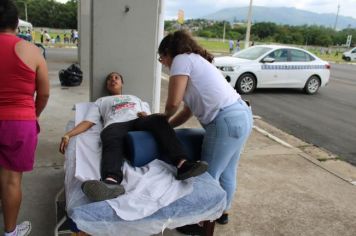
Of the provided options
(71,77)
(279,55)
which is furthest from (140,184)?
(279,55)

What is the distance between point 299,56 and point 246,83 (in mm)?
2185

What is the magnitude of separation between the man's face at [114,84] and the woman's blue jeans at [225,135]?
1.80 meters

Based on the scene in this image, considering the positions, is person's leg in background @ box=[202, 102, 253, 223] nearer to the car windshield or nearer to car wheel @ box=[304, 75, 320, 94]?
the car windshield

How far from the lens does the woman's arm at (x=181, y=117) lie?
10.7 ft

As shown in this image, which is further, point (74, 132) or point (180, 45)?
point (74, 132)

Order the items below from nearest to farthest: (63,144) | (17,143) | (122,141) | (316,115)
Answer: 1. (17,143)
2. (122,141)
3. (63,144)
4. (316,115)

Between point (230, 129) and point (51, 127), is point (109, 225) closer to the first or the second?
point (230, 129)

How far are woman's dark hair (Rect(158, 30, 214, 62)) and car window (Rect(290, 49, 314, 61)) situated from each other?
372 inches

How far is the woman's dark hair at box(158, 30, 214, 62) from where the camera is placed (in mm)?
2959

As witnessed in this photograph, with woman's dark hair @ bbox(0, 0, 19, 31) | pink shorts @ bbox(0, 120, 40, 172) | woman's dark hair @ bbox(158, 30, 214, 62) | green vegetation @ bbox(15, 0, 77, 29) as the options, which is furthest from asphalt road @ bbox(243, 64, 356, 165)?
green vegetation @ bbox(15, 0, 77, 29)

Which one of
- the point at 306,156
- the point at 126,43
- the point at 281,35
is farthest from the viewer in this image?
the point at 281,35

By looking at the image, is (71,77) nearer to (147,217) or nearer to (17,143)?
(17,143)

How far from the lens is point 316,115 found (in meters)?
9.07

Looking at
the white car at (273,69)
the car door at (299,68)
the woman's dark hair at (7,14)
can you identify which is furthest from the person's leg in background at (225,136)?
the car door at (299,68)
